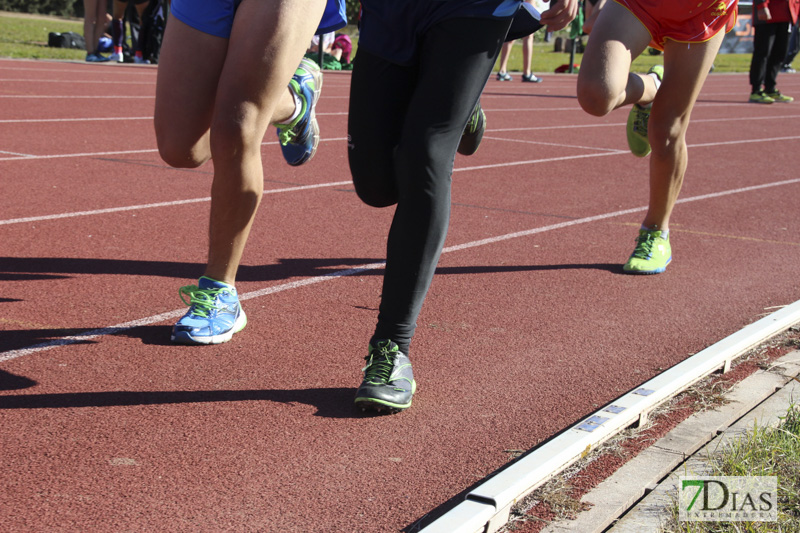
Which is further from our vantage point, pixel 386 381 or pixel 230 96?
pixel 230 96

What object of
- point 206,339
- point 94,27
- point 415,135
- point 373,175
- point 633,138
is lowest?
point 206,339

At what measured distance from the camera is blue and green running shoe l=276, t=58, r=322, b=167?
Result: 4.24m

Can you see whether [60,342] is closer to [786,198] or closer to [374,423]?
[374,423]

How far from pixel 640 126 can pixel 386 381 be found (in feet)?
9.32

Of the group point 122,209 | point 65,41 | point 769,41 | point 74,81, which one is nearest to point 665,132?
point 122,209

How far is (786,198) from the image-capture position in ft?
25.2

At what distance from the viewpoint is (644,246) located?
200 inches

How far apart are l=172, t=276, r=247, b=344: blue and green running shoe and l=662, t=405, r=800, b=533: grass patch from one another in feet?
5.79

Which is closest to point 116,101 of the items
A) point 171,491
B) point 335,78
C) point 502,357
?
point 335,78

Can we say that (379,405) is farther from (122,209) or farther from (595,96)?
(122,209)

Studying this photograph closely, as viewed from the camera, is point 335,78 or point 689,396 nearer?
point 689,396

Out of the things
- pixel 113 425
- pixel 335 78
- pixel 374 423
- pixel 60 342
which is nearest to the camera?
pixel 113 425

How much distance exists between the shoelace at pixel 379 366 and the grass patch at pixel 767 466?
3.17ft

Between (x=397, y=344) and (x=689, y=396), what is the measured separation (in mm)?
994
